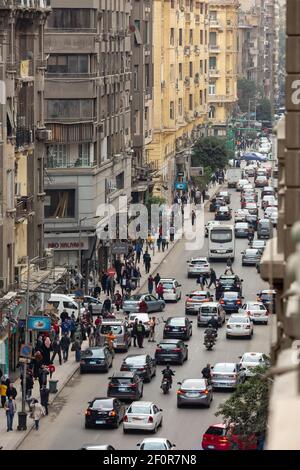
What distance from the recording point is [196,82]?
493 ft

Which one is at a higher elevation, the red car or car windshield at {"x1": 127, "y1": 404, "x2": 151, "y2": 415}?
the red car

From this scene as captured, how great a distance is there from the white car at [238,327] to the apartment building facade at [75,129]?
46.9 ft

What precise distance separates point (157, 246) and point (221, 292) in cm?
2115

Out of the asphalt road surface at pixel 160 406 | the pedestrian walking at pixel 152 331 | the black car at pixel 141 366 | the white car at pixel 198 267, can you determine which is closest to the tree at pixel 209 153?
the white car at pixel 198 267

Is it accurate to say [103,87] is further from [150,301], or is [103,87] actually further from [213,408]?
[213,408]

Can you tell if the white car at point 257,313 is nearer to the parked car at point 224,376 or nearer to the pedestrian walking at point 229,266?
the pedestrian walking at point 229,266

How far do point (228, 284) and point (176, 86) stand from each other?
57283 mm

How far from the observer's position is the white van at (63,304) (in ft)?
226

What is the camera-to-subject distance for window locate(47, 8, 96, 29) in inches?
3258

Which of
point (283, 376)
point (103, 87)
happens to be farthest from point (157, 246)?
point (283, 376)

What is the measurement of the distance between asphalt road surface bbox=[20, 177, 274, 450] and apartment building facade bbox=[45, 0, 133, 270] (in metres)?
8.56

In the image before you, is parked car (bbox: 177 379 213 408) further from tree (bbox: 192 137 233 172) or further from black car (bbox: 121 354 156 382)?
tree (bbox: 192 137 233 172)

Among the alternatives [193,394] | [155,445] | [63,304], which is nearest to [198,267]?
[63,304]

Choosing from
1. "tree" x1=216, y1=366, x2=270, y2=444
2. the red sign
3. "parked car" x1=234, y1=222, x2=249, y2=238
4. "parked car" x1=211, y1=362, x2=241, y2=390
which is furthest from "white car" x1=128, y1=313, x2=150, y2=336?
"parked car" x1=234, y1=222, x2=249, y2=238
